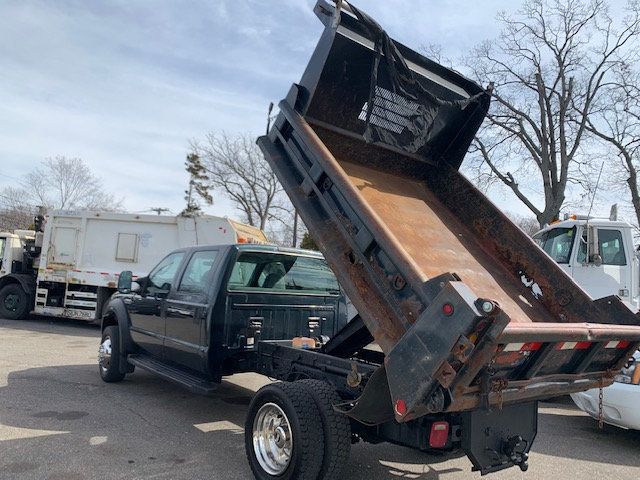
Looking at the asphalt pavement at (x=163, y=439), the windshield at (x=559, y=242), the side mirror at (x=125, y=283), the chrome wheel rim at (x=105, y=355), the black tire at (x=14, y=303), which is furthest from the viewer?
the black tire at (x=14, y=303)

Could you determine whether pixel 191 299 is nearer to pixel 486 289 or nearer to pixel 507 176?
pixel 486 289

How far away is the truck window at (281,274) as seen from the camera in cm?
553

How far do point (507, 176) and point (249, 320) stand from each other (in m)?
23.4

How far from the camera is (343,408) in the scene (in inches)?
145

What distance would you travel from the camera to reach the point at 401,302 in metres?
3.28

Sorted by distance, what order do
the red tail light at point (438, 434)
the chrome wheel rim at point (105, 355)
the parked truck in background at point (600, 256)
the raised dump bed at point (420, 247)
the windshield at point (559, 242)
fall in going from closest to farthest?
the raised dump bed at point (420, 247) → the red tail light at point (438, 434) → the chrome wheel rim at point (105, 355) → the parked truck in background at point (600, 256) → the windshield at point (559, 242)

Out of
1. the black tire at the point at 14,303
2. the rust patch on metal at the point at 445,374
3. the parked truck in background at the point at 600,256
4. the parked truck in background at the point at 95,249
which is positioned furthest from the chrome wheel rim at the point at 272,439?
the black tire at the point at 14,303

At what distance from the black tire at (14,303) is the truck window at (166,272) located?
9.86m

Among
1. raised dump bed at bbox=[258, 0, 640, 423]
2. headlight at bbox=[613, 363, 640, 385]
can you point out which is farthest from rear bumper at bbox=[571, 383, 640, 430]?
raised dump bed at bbox=[258, 0, 640, 423]

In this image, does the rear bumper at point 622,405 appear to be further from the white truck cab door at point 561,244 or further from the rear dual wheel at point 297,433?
the white truck cab door at point 561,244

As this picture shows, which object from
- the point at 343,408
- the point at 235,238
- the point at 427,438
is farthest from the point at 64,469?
the point at 235,238

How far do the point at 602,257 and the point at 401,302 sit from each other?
21.5 feet

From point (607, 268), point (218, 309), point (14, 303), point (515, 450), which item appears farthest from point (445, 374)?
point (14, 303)

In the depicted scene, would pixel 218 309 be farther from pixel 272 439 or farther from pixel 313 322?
pixel 272 439
